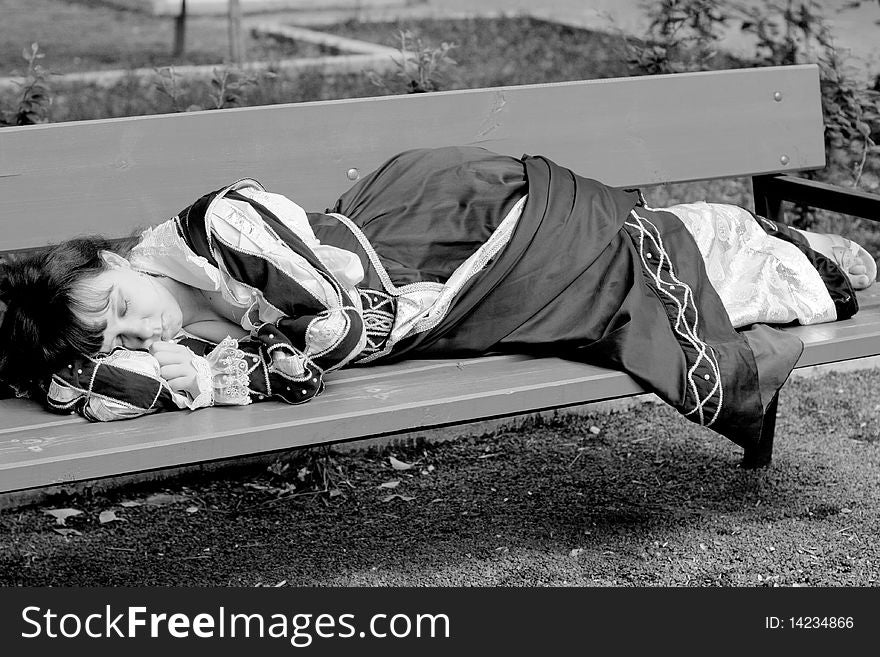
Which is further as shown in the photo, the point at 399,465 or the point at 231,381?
the point at 399,465

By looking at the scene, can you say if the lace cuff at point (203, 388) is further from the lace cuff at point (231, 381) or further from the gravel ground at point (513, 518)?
the gravel ground at point (513, 518)

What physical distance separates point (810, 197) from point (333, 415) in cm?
181

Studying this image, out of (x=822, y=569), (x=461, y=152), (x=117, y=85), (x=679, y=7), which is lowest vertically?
(x=822, y=569)

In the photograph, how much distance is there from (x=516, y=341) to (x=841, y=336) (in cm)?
77

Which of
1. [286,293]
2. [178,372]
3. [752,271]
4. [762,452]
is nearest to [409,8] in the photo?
[762,452]

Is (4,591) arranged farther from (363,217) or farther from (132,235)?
(363,217)

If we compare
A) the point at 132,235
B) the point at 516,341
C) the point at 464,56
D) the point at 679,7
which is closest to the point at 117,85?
the point at 464,56

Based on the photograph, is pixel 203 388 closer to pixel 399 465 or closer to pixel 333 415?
pixel 333 415

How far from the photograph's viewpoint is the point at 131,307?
8.25 feet

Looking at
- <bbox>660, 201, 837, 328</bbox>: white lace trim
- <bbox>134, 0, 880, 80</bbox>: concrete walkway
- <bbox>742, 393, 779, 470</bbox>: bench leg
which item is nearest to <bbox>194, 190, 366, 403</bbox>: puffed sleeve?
<bbox>660, 201, 837, 328</bbox>: white lace trim


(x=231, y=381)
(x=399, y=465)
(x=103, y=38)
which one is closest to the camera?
(x=231, y=381)

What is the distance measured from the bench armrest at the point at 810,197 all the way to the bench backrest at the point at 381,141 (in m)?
0.07

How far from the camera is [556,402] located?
101 inches

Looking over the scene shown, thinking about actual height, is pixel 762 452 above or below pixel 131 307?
below
